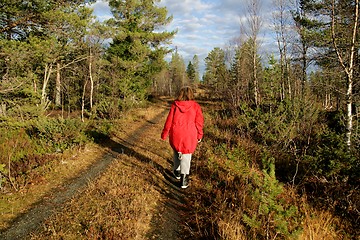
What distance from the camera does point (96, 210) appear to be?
13.6ft

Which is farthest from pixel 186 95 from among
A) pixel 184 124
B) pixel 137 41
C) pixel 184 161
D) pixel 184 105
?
pixel 137 41

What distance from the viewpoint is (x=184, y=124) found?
513 cm

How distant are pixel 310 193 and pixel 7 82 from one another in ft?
34.3

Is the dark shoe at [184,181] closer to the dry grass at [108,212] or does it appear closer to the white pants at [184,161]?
the white pants at [184,161]

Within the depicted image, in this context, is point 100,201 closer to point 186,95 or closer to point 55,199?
point 55,199

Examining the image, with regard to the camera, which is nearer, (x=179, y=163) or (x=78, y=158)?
(x=179, y=163)

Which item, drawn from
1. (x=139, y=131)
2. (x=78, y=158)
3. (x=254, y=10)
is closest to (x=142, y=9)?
(x=254, y=10)

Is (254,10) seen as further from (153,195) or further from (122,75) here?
(153,195)

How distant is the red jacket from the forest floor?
3.25ft

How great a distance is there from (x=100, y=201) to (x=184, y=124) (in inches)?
86.9

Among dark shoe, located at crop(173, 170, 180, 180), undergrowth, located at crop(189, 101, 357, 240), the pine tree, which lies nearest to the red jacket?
dark shoe, located at crop(173, 170, 180, 180)

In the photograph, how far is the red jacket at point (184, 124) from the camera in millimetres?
5105

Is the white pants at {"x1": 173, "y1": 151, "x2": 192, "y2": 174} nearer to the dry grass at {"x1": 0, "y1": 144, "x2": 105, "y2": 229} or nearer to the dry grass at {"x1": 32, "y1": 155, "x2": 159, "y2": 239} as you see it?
the dry grass at {"x1": 32, "y1": 155, "x2": 159, "y2": 239}

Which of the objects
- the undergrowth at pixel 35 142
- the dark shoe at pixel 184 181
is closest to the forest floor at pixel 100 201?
the dark shoe at pixel 184 181
